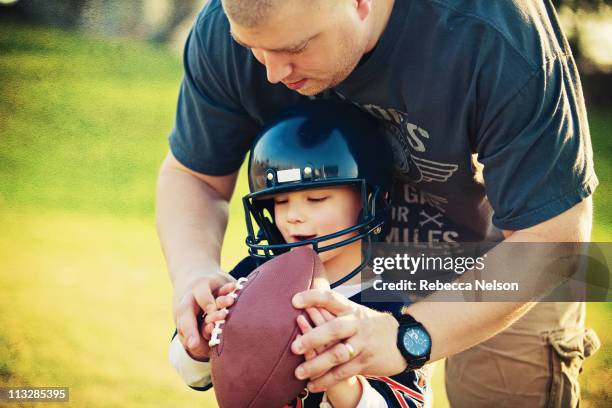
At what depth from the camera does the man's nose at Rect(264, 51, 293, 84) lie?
225cm

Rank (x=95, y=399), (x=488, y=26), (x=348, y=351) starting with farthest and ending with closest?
(x=95, y=399), (x=488, y=26), (x=348, y=351)

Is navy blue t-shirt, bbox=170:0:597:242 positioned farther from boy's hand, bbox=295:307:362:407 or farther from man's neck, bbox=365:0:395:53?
boy's hand, bbox=295:307:362:407

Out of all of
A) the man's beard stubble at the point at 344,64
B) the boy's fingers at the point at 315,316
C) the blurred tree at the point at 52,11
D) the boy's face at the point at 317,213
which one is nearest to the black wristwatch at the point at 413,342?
the boy's fingers at the point at 315,316

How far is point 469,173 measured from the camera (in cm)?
259

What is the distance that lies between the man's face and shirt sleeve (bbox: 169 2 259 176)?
17.0 inches

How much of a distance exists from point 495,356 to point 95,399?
1914mm

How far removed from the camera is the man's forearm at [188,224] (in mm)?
2602

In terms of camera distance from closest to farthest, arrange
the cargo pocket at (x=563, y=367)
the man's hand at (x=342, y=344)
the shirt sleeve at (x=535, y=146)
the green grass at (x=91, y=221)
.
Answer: the man's hand at (x=342, y=344) → the shirt sleeve at (x=535, y=146) → the cargo pocket at (x=563, y=367) → the green grass at (x=91, y=221)

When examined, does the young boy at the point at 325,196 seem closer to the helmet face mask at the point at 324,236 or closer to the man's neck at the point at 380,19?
the helmet face mask at the point at 324,236

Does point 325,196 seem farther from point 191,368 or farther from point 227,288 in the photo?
point 191,368

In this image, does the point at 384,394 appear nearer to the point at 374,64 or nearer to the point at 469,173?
the point at 469,173

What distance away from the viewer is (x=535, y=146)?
7.41ft

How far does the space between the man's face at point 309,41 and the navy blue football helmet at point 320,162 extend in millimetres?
175

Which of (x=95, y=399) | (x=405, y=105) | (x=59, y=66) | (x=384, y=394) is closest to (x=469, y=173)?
(x=405, y=105)
